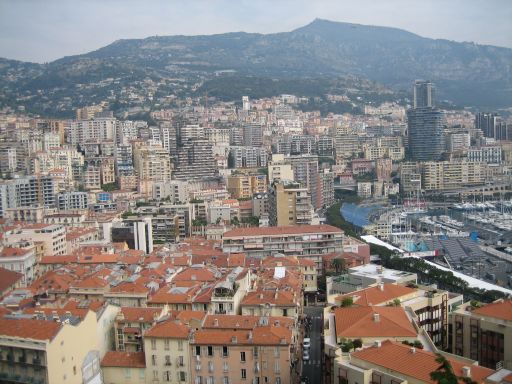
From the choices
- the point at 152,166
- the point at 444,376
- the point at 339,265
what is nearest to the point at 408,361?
the point at 444,376

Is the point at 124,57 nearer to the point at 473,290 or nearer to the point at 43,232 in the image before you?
the point at 43,232

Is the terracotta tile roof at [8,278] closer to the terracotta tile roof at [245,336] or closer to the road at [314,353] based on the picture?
the terracotta tile roof at [245,336]

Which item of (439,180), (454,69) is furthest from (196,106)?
(454,69)

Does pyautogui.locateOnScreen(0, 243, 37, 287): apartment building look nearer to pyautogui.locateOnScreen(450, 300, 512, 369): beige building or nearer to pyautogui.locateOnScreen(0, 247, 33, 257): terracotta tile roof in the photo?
pyautogui.locateOnScreen(0, 247, 33, 257): terracotta tile roof

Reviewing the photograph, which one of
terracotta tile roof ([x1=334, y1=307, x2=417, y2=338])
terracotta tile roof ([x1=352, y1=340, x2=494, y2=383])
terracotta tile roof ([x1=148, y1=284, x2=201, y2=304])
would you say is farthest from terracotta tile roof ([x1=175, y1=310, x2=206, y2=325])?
terracotta tile roof ([x1=352, y1=340, x2=494, y2=383])

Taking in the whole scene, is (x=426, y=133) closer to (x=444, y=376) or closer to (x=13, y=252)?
(x=13, y=252)

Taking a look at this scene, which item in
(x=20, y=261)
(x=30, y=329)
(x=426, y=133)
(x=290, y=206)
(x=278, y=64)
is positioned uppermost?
(x=278, y=64)
